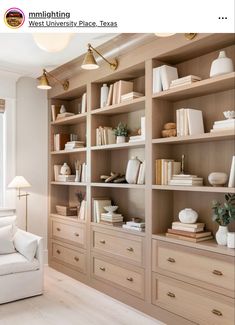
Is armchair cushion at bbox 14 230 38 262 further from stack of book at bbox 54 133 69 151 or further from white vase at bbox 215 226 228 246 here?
white vase at bbox 215 226 228 246

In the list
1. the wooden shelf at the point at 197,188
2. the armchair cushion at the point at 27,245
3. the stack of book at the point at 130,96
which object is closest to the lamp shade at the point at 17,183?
the armchair cushion at the point at 27,245

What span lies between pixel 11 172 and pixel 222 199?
276 cm

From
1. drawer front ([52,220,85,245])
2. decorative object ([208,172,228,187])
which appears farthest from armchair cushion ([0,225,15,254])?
decorative object ([208,172,228,187])

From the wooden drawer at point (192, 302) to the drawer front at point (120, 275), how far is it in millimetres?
212

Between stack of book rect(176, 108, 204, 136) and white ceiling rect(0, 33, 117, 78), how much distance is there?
1064 millimetres

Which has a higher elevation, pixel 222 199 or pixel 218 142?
pixel 218 142

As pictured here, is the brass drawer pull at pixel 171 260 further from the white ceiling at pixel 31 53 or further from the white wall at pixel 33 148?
the white wall at pixel 33 148

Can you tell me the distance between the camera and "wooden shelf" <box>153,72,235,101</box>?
2.38 m

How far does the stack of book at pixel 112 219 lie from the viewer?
3424 millimetres

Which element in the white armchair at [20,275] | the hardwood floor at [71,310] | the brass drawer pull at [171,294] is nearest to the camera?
the brass drawer pull at [171,294]

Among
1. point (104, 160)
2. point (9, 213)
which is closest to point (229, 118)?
point (104, 160)
